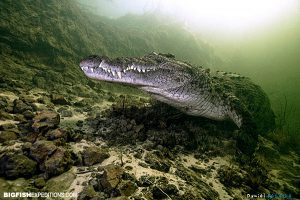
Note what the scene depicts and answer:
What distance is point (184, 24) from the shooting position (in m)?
15.6

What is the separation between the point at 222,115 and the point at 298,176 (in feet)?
5.79

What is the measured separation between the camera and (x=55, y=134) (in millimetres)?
3539

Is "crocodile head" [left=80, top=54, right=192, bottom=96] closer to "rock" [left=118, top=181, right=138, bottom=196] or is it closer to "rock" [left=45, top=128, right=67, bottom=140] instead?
"rock" [left=45, top=128, right=67, bottom=140]

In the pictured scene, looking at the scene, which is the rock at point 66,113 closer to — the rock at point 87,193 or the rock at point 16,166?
the rock at point 16,166

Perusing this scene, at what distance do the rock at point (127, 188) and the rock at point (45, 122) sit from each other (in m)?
1.51

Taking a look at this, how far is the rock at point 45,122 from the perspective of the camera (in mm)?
3660

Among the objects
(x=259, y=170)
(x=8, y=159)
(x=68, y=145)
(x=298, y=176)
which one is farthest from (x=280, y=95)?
(x=8, y=159)

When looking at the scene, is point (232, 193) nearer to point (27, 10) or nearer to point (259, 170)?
point (259, 170)

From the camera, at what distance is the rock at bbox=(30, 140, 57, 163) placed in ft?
9.78

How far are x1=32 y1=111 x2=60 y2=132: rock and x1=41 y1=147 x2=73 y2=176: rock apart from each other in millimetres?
691

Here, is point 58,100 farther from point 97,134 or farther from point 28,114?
point 97,134

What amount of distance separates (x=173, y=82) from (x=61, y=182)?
95.6 inches

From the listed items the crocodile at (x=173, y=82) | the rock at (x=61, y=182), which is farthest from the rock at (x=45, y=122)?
the rock at (x=61, y=182)

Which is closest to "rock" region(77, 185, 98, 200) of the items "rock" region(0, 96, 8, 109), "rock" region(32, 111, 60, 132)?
"rock" region(32, 111, 60, 132)
